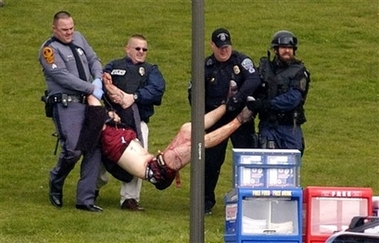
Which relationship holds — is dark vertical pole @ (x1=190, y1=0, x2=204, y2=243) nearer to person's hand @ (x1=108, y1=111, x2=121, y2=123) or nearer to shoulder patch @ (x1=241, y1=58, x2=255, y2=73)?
shoulder patch @ (x1=241, y1=58, x2=255, y2=73)

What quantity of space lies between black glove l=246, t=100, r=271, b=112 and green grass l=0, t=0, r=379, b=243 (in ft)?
3.92

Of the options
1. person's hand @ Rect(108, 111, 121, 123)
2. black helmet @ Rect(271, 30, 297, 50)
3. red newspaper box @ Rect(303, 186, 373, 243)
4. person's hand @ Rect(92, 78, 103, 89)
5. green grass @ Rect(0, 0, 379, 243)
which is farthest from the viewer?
person's hand @ Rect(108, 111, 121, 123)

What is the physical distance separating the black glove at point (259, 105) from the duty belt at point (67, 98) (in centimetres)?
168

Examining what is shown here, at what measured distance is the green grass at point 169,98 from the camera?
37.0 feet

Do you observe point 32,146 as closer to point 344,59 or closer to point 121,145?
point 121,145

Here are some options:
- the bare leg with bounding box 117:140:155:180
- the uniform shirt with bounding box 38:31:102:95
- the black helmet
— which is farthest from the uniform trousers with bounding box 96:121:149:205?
the black helmet

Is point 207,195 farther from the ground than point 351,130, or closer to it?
closer to it

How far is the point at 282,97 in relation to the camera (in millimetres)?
11055

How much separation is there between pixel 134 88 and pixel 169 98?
6.29 meters

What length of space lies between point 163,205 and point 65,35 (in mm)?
2170

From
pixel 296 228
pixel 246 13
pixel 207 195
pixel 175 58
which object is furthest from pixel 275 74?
pixel 246 13

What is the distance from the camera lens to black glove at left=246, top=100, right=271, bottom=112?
437 inches

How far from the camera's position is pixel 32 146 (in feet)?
49.6

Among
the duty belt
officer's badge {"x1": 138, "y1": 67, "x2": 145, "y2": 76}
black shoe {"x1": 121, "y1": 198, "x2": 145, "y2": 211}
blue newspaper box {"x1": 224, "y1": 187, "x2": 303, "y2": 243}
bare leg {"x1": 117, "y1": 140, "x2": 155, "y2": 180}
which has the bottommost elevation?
blue newspaper box {"x1": 224, "y1": 187, "x2": 303, "y2": 243}
